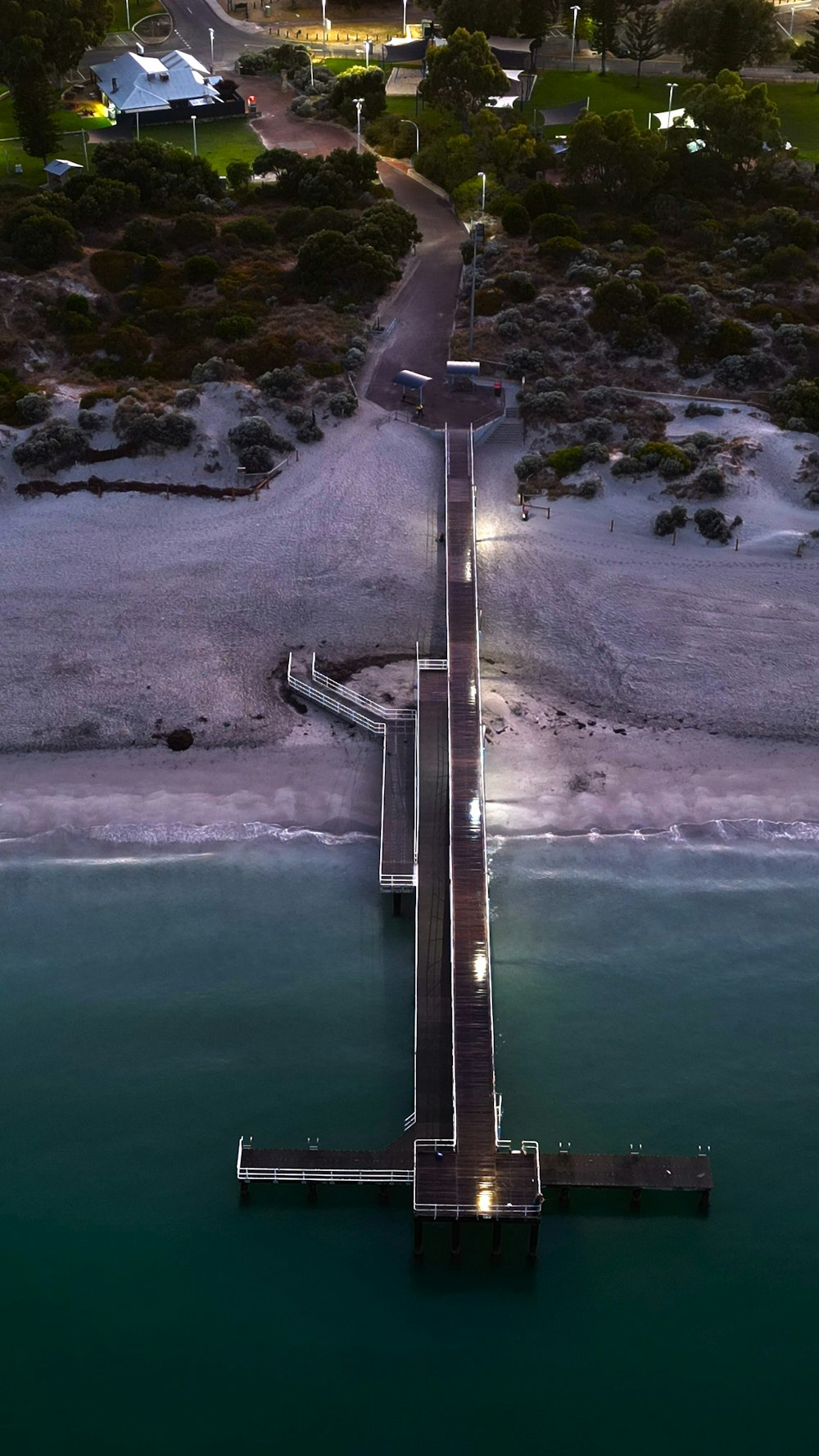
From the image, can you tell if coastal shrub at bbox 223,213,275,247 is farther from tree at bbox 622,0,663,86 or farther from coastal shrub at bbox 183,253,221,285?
tree at bbox 622,0,663,86

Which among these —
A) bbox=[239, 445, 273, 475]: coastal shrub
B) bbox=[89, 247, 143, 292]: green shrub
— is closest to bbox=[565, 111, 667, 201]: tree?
bbox=[89, 247, 143, 292]: green shrub

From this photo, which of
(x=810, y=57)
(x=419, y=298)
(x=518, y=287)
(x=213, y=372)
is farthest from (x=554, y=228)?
(x=810, y=57)

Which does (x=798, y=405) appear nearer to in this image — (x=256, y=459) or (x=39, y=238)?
(x=256, y=459)

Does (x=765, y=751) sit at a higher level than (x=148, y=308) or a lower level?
lower

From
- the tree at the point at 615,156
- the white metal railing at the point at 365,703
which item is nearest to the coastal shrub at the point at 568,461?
the white metal railing at the point at 365,703

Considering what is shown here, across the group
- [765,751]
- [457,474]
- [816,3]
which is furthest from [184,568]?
[816,3]

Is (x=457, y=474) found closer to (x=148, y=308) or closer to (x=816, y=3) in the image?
(x=148, y=308)
